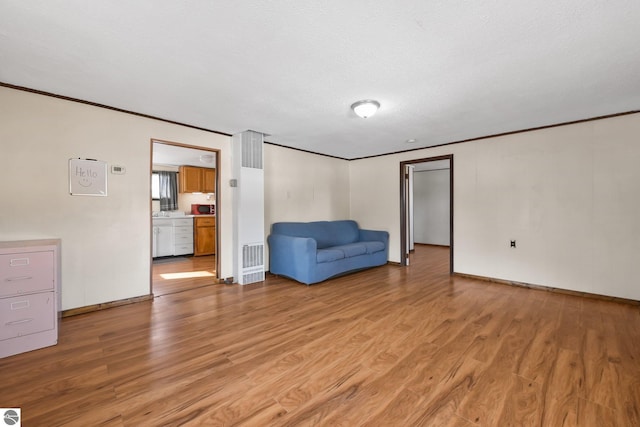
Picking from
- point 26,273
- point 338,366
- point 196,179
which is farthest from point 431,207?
point 26,273

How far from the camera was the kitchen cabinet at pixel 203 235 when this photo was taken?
650cm

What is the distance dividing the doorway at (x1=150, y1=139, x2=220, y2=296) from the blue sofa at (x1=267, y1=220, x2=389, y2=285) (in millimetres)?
1279

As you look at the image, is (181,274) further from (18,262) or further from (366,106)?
(366,106)

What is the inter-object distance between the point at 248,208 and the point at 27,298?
2441 mm

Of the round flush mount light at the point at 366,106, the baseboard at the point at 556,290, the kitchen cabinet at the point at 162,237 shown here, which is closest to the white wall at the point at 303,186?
the round flush mount light at the point at 366,106

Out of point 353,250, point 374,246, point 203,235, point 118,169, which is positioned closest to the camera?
point 118,169

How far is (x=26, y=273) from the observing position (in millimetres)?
2160

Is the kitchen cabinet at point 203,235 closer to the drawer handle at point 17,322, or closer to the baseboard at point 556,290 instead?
the drawer handle at point 17,322

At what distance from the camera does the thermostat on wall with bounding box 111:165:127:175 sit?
3.12 m

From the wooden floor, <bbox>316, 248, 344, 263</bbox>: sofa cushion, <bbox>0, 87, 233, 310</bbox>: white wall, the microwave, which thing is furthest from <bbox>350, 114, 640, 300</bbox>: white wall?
the microwave

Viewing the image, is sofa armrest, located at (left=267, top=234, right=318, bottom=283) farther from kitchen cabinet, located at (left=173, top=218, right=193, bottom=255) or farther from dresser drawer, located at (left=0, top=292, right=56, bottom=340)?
kitchen cabinet, located at (left=173, top=218, right=193, bottom=255)

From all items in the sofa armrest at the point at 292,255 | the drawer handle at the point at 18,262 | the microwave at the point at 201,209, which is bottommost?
the sofa armrest at the point at 292,255

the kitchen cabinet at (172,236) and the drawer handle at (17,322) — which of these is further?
the kitchen cabinet at (172,236)

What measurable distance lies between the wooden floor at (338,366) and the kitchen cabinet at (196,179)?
411cm
